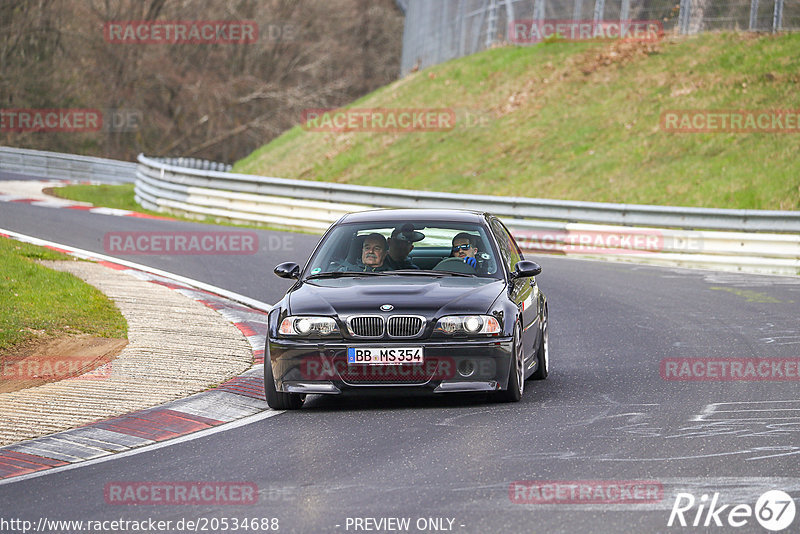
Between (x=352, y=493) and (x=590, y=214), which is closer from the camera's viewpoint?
(x=352, y=493)

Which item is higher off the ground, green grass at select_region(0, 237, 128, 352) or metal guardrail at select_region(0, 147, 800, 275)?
metal guardrail at select_region(0, 147, 800, 275)

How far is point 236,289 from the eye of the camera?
16031 millimetres

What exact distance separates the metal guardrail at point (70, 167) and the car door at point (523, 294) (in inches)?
1299

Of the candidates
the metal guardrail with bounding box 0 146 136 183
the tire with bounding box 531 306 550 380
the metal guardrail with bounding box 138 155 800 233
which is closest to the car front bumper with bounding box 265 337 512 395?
the tire with bounding box 531 306 550 380

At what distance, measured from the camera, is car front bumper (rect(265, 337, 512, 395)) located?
8.40 meters

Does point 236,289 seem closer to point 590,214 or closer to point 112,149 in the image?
point 590,214

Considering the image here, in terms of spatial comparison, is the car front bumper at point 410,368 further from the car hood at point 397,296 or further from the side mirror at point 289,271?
the side mirror at point 289,271

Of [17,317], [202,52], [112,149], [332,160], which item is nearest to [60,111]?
[112,149]

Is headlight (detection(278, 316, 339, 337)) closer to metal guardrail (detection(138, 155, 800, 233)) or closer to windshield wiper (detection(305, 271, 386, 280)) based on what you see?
windshield wiper (detection(305, 271, 386, 280))

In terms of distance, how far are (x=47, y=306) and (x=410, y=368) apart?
5.89 meters

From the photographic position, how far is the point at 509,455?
701cm

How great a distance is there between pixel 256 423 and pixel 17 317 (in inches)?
186

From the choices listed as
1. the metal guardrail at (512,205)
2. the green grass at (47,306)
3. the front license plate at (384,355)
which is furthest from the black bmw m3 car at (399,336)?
the metal guardrail at (512,205)

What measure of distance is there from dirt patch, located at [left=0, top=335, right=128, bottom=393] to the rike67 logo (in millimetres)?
5582
